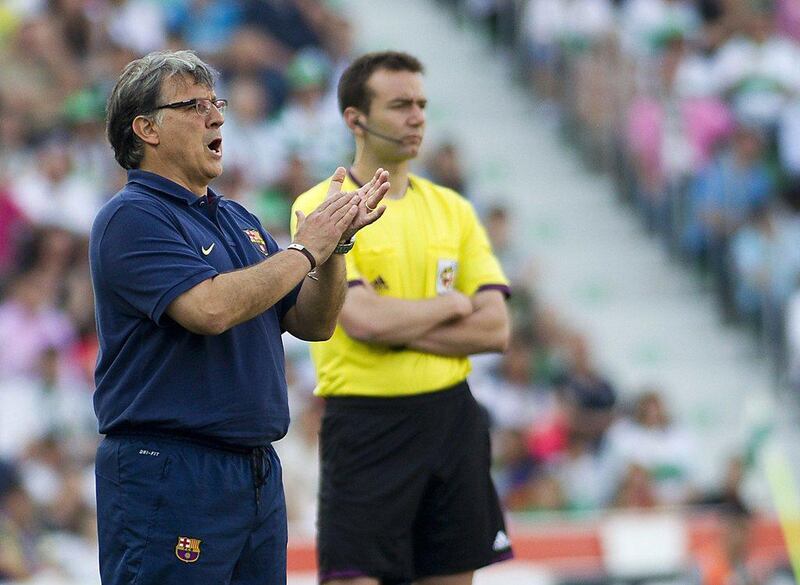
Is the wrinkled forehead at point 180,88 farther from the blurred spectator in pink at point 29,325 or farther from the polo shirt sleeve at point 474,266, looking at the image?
the blurred spectator in pink at point 29,325

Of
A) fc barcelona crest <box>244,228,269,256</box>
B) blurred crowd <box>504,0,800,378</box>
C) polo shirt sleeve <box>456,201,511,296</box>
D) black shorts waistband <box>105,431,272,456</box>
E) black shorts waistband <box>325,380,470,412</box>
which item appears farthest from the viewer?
blurred crowd <box>504,0,800,378</box>

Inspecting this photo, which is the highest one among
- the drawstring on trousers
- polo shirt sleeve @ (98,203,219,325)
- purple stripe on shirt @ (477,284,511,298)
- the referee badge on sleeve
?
polo shirt sleeve @ (98,203,219,325)

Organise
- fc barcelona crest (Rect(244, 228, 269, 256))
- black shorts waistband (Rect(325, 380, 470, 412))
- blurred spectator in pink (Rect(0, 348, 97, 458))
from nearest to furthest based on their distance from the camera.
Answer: fc barcelona crest (Rect(244, 228, 269, 256))
black shorts waistband (Rect(325, 380, 470, 412))
blurred spectator in pink (Rect(0, 348, 97, 458))

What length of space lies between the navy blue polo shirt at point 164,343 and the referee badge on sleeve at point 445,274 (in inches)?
50.2

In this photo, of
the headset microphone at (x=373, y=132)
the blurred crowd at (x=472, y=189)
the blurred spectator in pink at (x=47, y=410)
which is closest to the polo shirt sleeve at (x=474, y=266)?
the headset microphone at (x=373, y=132)

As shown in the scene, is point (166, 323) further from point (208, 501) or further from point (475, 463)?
point (475, 463)

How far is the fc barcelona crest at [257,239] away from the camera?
4.62 meters

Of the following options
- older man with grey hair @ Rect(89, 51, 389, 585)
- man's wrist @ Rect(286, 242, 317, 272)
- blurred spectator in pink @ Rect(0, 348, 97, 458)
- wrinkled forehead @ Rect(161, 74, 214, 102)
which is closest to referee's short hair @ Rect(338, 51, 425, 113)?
older man with grey hair @ Rect(89, 51, 389, 585)

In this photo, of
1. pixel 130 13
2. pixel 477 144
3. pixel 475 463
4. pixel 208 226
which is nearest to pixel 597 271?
A: pixel 477 144

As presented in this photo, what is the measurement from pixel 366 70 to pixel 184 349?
1723mm

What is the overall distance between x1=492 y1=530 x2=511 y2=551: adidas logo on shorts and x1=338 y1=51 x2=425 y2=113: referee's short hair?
159cm

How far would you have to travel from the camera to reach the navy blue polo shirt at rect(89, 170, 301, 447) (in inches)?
166

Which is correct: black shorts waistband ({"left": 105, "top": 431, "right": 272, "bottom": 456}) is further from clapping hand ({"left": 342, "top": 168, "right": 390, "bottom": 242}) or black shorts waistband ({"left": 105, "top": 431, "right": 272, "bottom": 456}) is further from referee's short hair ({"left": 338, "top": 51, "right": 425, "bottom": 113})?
referee's short hair ({"left": 338, "top": 51, "right": 425, "bottom": 113})

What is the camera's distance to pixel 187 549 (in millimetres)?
4230
